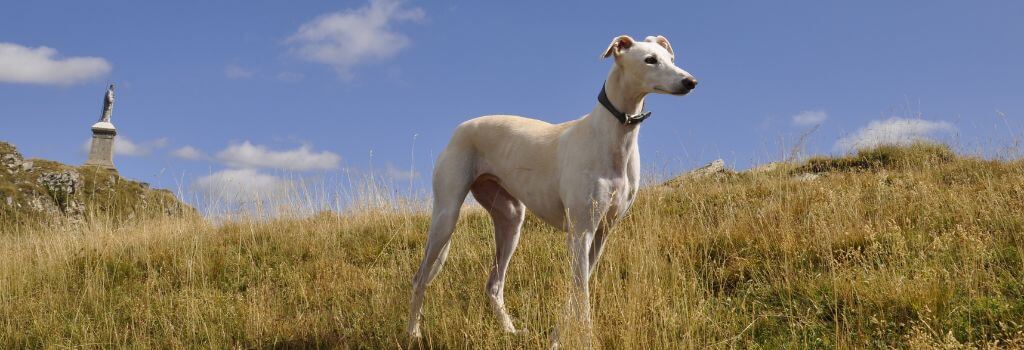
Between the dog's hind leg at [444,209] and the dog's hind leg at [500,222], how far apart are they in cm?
24

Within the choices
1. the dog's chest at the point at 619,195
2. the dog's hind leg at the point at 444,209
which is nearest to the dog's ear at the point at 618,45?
the dog's chest at the point at 619,195

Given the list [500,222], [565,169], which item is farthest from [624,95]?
[500,222]

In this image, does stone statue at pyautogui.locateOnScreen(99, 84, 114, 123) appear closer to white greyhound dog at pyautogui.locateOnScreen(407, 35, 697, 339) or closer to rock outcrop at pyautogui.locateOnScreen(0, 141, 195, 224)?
rock outcrop at pyautogui.locateOnScreen(0, 141, 195, 224)

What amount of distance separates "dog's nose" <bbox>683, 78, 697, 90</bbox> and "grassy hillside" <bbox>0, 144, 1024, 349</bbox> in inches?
47.3

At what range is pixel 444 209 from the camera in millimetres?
4352

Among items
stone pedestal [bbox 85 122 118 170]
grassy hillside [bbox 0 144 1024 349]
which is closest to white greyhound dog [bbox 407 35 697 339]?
grassy hillside [bbox 0 144 1024 349]

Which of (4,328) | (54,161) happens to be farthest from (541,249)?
(54,161)

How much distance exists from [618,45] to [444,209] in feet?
5.40

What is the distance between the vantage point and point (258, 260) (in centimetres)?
748

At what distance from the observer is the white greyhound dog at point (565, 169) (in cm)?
348

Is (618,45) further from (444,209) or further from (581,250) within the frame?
(444,209)

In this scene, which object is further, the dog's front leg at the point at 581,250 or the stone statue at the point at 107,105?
the stone statue at the point at 107,105

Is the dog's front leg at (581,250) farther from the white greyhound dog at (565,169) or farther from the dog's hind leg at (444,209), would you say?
the dog's hind leg at (444,209)

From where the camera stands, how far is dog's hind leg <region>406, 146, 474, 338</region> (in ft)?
14.2
